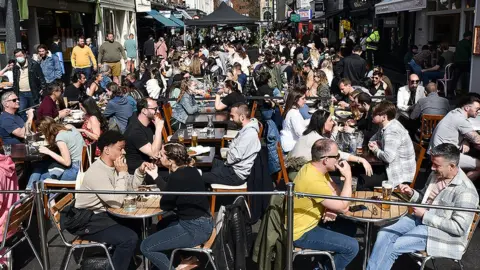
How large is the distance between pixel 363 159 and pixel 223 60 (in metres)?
13.2

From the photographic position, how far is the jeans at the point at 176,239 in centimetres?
443

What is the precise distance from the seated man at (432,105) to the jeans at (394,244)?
3.82 metres

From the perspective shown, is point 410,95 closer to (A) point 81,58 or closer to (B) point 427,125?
(B) point 427,125

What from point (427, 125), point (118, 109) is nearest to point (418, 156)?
point (427, 125)

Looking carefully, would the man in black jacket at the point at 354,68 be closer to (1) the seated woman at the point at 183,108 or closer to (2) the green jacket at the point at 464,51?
(2) the green jacket at the point at 464,51

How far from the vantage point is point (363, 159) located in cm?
575

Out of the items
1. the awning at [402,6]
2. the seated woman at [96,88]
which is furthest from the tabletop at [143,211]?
the awning at [402,6]

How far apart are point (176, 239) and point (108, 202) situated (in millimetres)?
766

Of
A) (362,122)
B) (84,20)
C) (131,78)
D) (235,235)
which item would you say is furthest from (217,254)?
(84,20)

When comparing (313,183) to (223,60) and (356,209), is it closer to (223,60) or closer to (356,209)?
(356,209)

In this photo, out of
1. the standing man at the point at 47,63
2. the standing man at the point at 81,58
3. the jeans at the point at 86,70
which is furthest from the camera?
the jeans at the point at 86,70

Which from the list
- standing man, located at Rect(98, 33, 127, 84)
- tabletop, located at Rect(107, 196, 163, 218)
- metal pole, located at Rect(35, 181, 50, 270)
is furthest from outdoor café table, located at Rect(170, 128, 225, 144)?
standing man, located at Rect(98, 33, 127, 84)

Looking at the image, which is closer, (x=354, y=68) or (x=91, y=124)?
(x=91, y=124)

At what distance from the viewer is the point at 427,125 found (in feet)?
25.9
